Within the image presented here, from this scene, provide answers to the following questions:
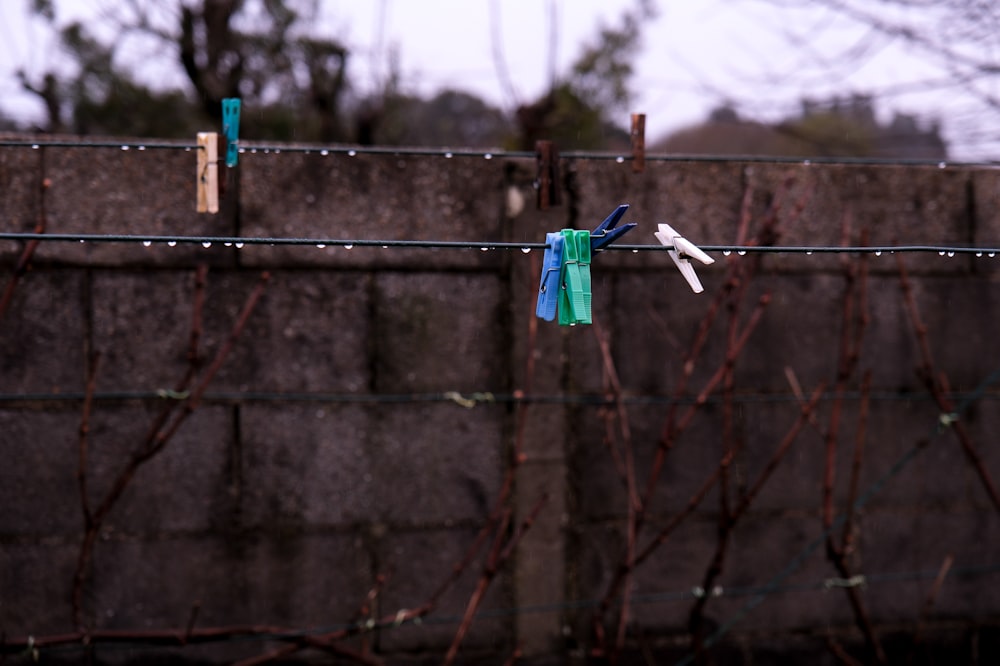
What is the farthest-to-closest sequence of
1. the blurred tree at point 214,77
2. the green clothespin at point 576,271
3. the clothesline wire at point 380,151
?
the blurred tree at point 214,77, the clothesline wire at point 380,151, the green clothespin at point 576,271

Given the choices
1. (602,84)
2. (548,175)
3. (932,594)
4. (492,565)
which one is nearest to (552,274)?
(548,175)

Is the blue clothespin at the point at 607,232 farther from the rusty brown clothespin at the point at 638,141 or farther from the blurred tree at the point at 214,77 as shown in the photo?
the blurred tree at the point at 214,77

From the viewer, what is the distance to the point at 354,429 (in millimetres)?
2705

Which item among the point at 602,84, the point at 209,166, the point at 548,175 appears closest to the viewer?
the point at 209,166

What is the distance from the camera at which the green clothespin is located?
1.54 m

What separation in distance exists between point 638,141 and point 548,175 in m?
0.27

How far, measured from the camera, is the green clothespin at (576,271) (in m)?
1.54

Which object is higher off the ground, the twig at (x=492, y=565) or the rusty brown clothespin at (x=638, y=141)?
the rusty brown clothespin at (x=638, y=141)

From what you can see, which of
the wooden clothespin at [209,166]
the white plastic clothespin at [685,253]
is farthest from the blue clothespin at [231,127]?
the white plastic clothespin at [685,253]

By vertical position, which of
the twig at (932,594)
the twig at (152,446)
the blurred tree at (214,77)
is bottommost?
the twig at (932,594)

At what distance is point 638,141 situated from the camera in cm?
260

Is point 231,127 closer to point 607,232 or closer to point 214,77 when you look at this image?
point 607,232

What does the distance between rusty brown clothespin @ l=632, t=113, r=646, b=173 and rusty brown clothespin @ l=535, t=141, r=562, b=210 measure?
22cm

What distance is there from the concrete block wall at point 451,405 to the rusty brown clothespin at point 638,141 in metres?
0.15
